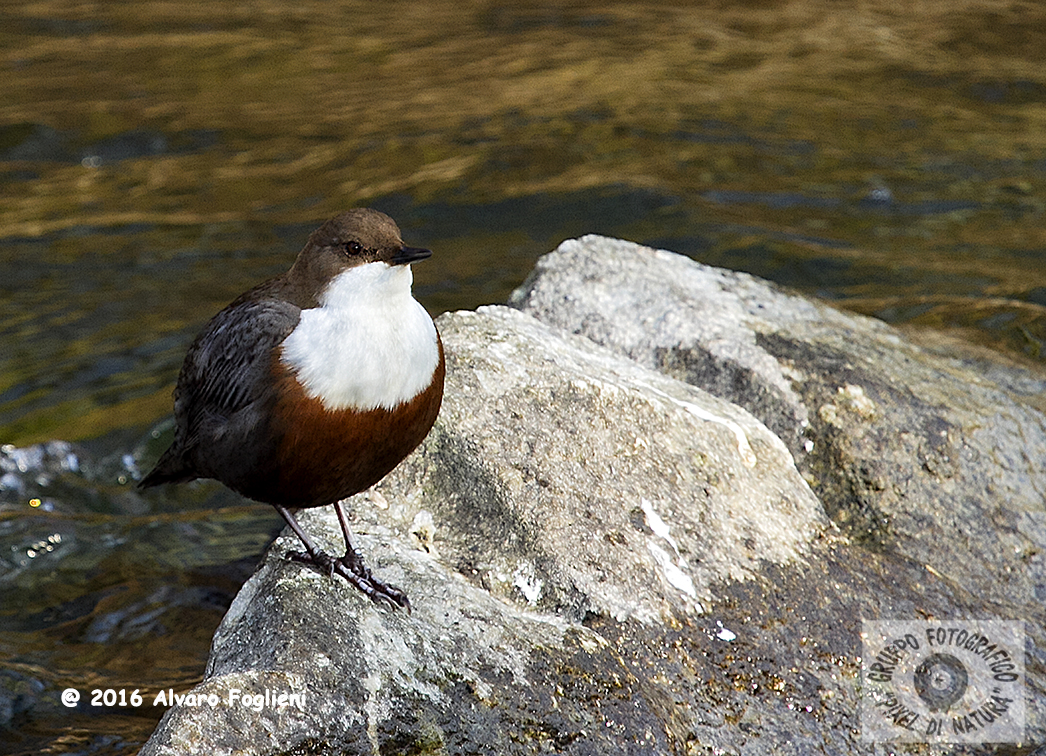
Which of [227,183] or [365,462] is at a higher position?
[365,462]

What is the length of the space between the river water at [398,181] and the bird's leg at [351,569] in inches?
55.3

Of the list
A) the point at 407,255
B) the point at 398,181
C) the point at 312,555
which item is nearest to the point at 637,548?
the point at 312,555

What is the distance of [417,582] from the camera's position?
3012mm

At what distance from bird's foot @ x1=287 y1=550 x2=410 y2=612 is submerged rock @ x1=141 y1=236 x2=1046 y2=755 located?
46 millimetres

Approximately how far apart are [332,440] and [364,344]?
24 cm

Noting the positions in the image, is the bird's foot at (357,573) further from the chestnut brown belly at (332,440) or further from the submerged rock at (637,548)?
the chestnut brown belly at (332,440)

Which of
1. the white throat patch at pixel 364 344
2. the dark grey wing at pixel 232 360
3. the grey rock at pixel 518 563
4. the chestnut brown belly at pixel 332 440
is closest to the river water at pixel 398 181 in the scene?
the dark grey wing at pixel 232 360

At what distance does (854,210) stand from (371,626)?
5.80 metres

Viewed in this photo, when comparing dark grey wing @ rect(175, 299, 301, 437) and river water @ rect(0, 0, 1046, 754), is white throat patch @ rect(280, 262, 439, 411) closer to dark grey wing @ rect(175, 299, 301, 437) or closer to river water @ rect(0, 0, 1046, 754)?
dark grey wing @ rect(175, 299, 301, 437)

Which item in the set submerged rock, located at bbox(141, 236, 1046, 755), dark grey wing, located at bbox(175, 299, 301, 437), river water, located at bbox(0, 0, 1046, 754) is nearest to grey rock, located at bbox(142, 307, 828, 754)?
submerged rock, located at bbox(141, 236, 1046, 755)

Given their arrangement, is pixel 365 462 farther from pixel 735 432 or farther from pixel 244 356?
pixel 735 432

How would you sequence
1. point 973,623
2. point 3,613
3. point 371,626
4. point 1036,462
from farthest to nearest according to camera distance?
point 3,613 → point 1036,462 → point 973,623 → point 371,626

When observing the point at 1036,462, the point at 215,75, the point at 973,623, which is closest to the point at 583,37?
the point at 215,75

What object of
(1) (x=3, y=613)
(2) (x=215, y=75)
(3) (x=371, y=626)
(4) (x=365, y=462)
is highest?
(4) (x=365, y=462)
